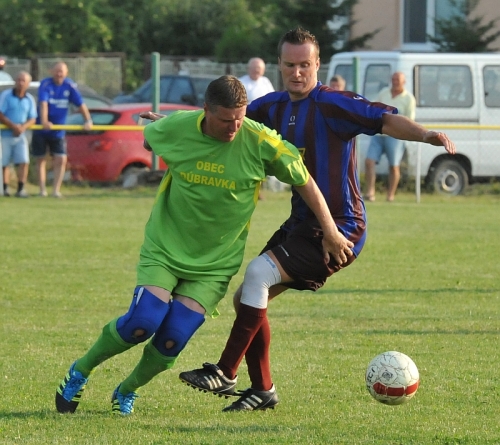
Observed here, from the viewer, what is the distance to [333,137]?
5.28 metres

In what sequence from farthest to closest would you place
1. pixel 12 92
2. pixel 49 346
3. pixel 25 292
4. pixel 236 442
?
pixel 12 92 → pixel 25 292 → pixel 49 346 → pixel 236 442

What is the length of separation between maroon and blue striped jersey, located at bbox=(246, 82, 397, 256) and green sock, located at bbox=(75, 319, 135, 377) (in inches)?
41.9

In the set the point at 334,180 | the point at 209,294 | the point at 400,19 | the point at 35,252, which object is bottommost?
the point at 35,252

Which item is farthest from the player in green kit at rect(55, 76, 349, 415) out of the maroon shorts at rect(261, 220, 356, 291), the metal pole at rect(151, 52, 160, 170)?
the metal pole at rect(151, 52, 160, 170)

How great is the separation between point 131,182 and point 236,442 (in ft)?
41.5

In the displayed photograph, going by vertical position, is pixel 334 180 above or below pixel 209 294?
above

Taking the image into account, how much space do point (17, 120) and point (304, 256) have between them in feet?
35.7

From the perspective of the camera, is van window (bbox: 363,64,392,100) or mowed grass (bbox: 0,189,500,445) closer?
mowed grass (bbox: 0,189,500,445)

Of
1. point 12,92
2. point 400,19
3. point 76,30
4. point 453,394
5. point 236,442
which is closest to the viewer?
point 236,442

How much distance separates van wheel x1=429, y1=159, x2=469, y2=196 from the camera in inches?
666

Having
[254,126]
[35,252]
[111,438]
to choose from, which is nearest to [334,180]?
[254,126]

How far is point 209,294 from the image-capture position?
201 inches

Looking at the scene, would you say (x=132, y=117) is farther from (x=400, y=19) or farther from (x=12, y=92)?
(x=400, y=19)

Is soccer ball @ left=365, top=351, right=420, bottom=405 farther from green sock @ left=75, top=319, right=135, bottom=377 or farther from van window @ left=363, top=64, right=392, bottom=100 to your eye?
van window @ left=363, top=64, right=392, bottom=100
